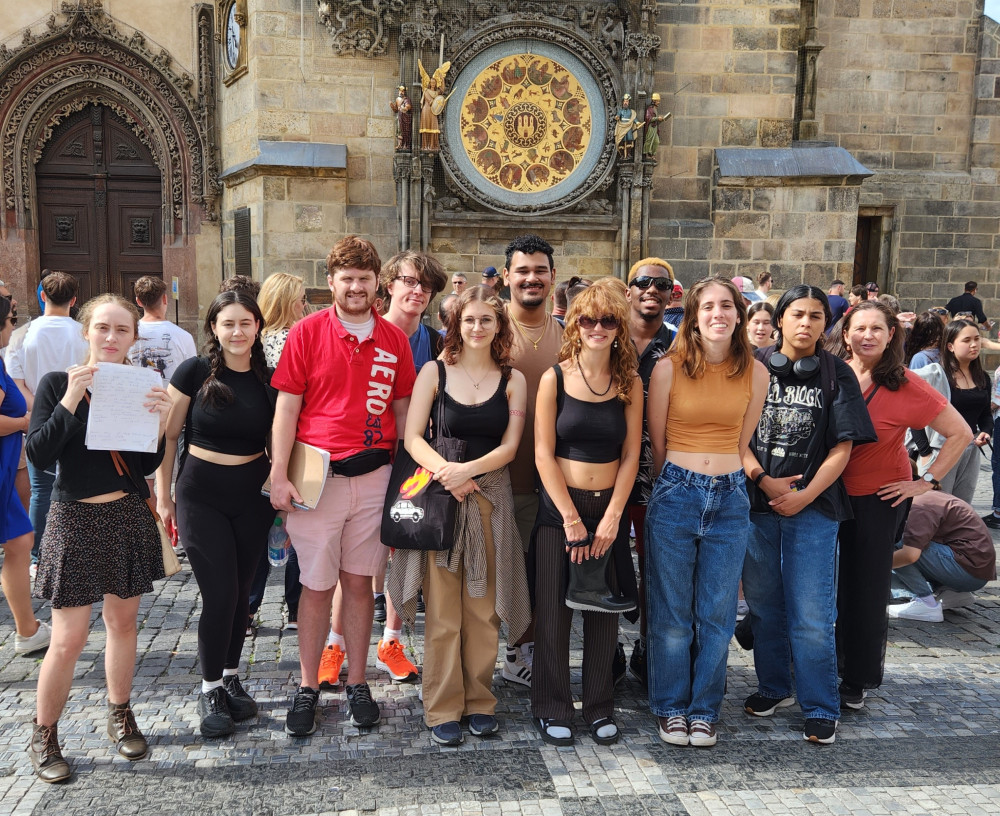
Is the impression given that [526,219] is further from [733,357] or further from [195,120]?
[733,357]

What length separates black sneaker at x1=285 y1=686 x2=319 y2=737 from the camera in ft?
11.3

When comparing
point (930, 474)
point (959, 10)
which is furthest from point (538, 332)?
point (959, 10)

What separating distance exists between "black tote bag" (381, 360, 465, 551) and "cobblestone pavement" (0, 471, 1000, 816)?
0.84m

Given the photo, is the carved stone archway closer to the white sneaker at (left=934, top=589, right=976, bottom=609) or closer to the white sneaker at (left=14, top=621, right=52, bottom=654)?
the white sneaker at (left=14, top=621, right=52, bottom=654)

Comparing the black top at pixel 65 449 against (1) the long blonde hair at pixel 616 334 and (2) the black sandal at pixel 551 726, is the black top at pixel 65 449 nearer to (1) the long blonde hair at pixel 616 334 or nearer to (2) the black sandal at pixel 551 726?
(1) the long blonde hair at pixel 616 334

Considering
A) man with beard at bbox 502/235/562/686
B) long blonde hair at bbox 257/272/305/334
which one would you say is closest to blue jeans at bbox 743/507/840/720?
man with beard at bbox 502/235/562/686

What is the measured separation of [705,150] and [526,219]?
264cm

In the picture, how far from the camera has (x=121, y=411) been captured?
3131 mm

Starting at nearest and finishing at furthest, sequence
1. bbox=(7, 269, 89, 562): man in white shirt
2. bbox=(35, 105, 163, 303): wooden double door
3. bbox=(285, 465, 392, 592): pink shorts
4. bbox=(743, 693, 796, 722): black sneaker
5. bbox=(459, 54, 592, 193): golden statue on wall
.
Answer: bbox=(285, 465, 392, 592): pink shorts, bbox=(743, 693, 796, 722): black sneaker, bbox=(7, 269, 89, 562): man in white shirt, bbox=(459, 54, 592, 193): golden statue on wall, bbox=(35, 105, 163, 303): wooden double door

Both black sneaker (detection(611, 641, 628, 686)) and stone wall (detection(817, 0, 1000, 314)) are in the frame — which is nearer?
black sneaker (detection(611, 641, 628, 686))

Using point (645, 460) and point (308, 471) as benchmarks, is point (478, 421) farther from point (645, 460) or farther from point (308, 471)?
point (645, 460)

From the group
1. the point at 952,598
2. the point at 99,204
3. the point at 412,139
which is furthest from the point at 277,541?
the point at 99,204

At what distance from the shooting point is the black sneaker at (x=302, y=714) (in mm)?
3434

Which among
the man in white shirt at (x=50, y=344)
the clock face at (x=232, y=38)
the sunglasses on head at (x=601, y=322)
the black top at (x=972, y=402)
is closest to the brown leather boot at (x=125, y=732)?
the man in white shirt at (x=50, y=344)
